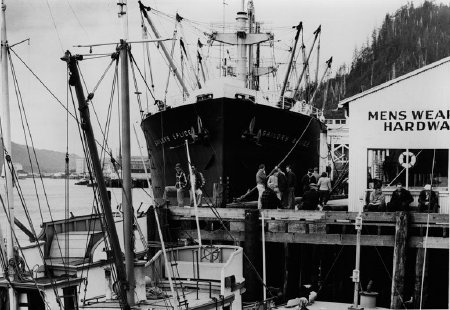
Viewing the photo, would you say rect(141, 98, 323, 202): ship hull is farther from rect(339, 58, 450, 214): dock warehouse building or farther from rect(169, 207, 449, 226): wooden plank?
rect(339, 58, 450, 214): dock warehouse building

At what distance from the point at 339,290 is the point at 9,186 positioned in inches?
432

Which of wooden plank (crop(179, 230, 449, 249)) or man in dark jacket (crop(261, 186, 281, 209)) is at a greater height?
man in dark jacket (crop(261, 186, 281, 209))

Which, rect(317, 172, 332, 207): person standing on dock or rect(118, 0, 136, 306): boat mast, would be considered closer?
rect(118, 0, 136, 306): boat mast

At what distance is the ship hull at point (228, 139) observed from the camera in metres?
28.7

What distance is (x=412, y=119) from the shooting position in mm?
21391

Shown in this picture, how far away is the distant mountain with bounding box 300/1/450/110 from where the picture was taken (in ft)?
320

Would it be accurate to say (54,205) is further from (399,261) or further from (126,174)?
(126,174)

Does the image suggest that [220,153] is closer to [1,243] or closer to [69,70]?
[1,243]

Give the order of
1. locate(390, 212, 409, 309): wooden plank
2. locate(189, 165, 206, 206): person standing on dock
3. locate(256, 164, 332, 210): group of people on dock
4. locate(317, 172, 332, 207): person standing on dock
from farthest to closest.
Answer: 1. locate(189, 165, 206, 206): person standing on dock
2. locate(317, 172, 332, 207): person standing on dock
3. locate(256, 164, 332, 210): group of people on dock
4. locate(390, 212, 409, 309): wooden plank

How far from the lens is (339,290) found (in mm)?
21250

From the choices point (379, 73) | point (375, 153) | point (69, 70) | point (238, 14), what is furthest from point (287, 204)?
point (379, 73)

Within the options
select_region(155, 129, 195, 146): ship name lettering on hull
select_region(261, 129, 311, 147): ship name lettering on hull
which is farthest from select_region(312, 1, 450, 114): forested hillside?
select_region(155, 129, 195, 146): ship name lettering on hull

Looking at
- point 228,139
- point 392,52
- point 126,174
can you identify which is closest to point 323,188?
point 228,139

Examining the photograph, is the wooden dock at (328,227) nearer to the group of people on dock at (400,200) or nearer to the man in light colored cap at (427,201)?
the group of people on dock at (400,200)
